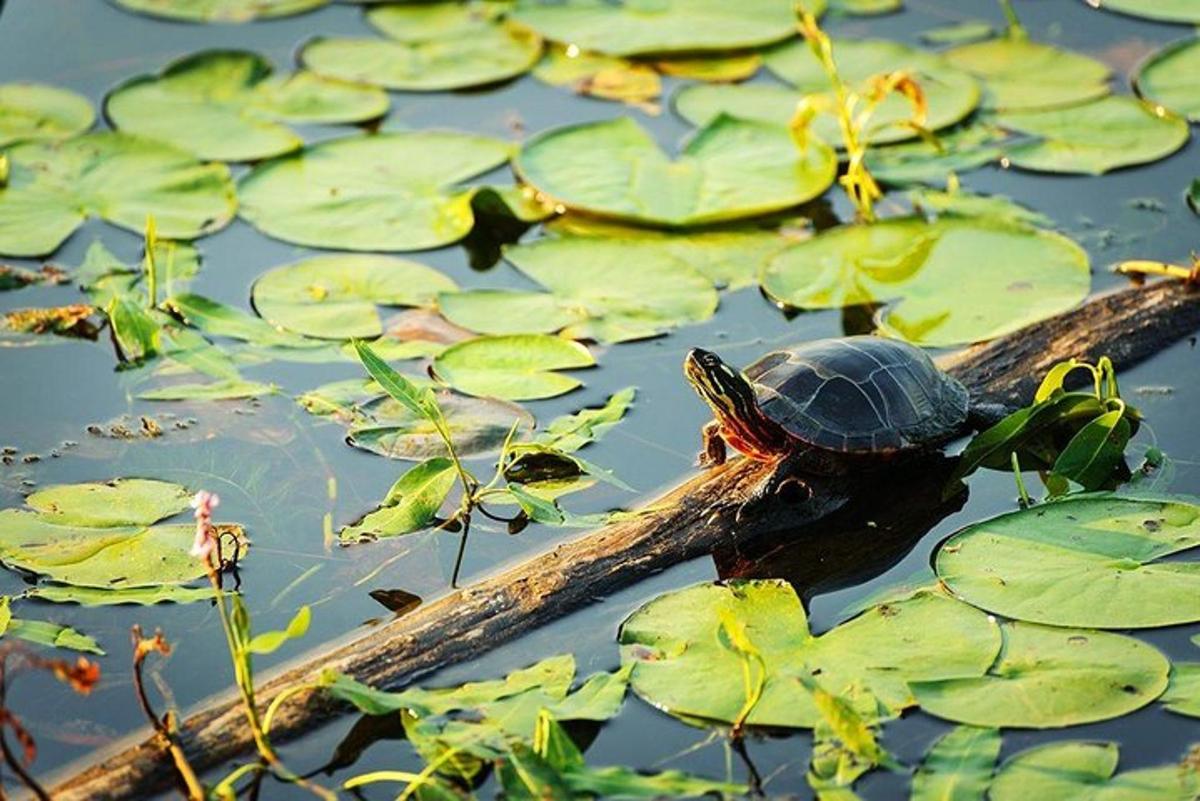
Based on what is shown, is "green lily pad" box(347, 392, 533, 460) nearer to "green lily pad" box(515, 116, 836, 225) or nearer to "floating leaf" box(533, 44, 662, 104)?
"green lily pad" box(515, 116, 836, 225)

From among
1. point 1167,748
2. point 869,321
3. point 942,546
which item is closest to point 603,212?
point 869,321

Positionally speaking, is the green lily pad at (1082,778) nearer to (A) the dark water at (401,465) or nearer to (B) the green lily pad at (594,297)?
(A) the dark water at (401,465)

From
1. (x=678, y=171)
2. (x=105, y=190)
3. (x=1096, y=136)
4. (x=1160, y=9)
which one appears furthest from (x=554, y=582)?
(x=1160, y=9)

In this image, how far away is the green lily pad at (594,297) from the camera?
203 inches

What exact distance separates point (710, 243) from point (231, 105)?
200 cm

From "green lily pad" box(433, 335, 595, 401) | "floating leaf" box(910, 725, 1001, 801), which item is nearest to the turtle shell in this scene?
"green lily pad" box(433, 335, 595, 401)

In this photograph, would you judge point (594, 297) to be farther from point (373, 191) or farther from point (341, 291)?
point (373, 191)

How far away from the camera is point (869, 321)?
17.0ft

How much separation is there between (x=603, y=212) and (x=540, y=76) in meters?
1.26

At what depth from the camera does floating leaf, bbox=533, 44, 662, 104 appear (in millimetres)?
6605

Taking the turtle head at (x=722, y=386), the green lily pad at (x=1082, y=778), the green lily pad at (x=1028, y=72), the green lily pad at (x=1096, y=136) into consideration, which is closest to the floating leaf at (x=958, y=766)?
the green lily pad at (x=1082, y=778)

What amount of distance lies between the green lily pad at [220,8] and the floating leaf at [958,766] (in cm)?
472

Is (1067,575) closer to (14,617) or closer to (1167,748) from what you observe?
(1167,748)

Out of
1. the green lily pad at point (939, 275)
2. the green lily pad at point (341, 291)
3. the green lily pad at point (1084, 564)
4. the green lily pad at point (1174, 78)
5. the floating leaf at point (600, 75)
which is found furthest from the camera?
the floating leaf at point (600, 75)
